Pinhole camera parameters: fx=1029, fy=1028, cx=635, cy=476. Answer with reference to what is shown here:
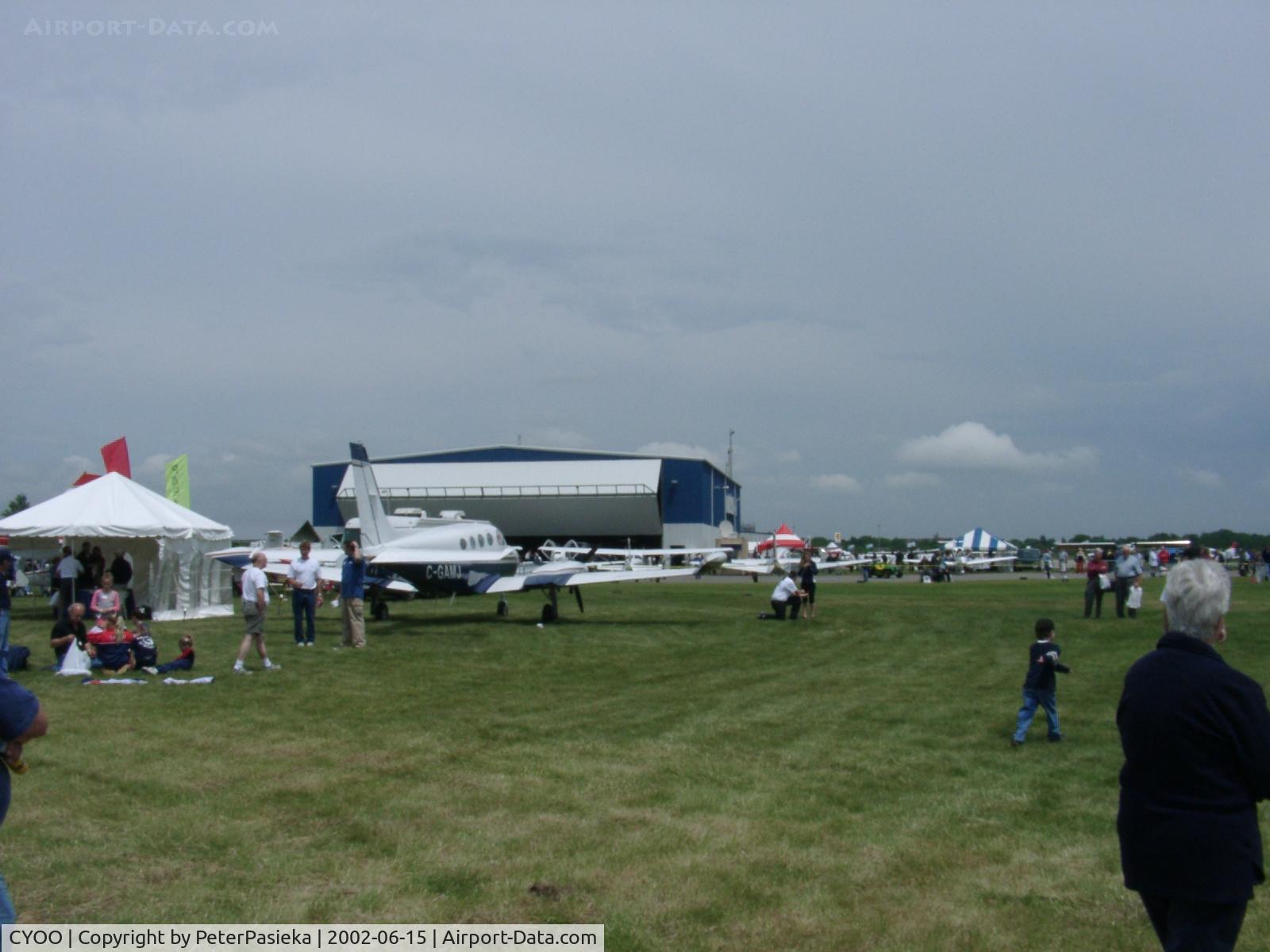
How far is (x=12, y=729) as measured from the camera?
3.70 metres

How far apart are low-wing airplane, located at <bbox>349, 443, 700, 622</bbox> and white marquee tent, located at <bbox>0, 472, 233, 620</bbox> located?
4733 millimetres

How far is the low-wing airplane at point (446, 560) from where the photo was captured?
22.0 metres

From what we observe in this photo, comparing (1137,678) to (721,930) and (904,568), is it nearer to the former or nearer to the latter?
(721,930)

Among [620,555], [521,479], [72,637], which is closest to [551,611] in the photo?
[72,637]

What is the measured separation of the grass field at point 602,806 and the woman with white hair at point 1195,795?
1.58 metres

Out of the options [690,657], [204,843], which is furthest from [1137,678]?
[690,657]

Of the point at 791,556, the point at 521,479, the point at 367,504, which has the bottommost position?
the point at 791,556

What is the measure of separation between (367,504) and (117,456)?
1247 cm

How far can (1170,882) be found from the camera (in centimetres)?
329

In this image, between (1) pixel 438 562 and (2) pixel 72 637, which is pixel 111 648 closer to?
(2) pixel 72 637

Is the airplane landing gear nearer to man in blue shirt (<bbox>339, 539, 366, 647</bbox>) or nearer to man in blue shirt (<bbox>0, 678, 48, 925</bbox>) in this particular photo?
man in blue shirt (<bbox>339, 539, 366, 647</bbox>)

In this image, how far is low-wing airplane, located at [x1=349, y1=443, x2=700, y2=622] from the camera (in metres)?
22.0

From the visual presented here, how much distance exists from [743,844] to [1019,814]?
209cm

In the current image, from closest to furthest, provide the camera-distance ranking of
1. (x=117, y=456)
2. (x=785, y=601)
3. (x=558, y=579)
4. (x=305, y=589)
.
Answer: (x=305, y=589), (x=558, y=579), (x=785, y=601), (x=117, y=456)
